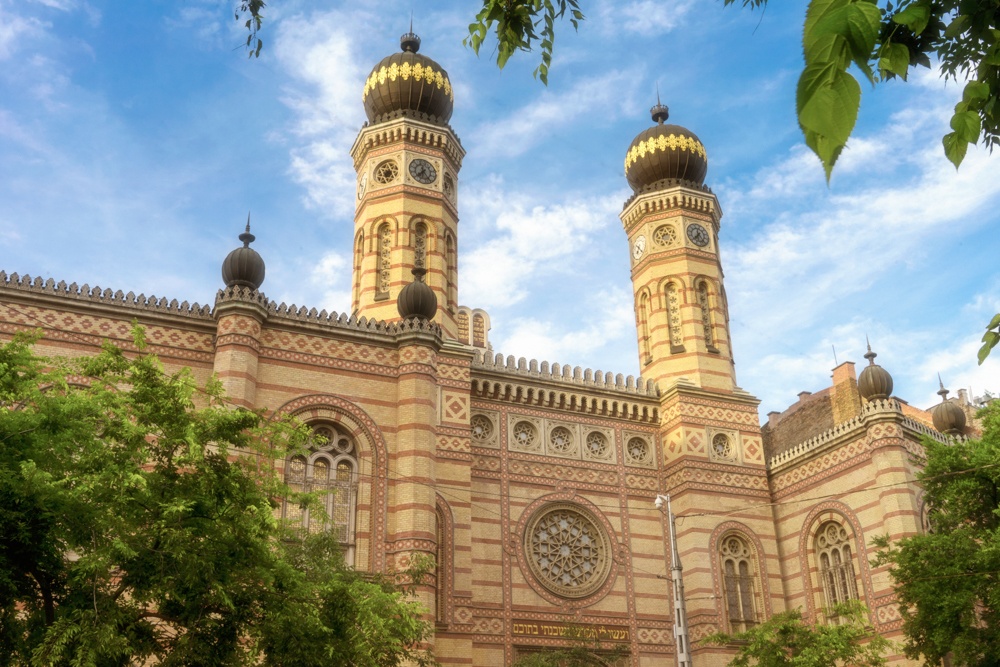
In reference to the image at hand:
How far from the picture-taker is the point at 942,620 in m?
17.3

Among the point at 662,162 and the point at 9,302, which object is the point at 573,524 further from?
the point at 9,302

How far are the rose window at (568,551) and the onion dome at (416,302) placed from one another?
567 centimetres

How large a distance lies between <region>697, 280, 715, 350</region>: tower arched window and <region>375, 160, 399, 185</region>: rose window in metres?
9.00

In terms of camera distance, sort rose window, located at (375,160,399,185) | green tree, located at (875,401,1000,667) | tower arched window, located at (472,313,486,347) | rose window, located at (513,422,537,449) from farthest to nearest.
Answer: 1. tower arched window, located at (472,313,486,347)
2. rose window, located at (375,160,399,185)
3. rose window, located at (513,422,537,449)
4. green tree, located at (875,401,1000,667)

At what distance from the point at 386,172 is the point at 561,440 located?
8.39m

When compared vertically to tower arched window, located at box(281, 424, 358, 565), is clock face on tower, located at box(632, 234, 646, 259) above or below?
above

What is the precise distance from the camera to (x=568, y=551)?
23.0 m

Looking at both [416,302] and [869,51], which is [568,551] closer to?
[416,302]

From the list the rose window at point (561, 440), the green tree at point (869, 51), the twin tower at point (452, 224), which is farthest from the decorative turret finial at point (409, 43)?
the green tree at point (869, 51)

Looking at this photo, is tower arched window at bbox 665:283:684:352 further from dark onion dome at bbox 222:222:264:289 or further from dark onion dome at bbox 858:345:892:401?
dark onion dome at bbox 222:222:264:289

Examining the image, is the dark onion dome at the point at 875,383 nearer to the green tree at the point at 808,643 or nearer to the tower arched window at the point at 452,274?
the green tree at the point at 808,643

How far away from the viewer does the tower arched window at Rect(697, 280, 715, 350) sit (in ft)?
86.1

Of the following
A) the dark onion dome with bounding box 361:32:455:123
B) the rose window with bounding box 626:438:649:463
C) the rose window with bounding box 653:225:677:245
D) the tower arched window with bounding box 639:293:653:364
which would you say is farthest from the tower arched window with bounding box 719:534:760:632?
the dark onion dome with bounding box 361:32:455:123

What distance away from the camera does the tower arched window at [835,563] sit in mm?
22359
